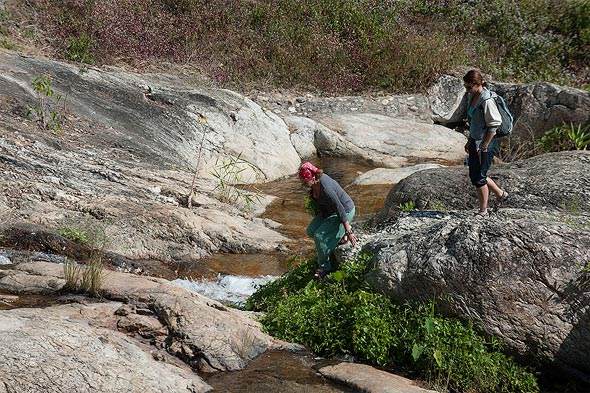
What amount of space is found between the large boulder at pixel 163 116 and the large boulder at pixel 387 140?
4.30 feet

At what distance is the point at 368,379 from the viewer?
257 inches

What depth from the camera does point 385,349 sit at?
704 cm

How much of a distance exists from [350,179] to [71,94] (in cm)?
599

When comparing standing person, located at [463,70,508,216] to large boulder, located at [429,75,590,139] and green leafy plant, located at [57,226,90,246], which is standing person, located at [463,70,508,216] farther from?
large boulder, located at [429,75,590,139]

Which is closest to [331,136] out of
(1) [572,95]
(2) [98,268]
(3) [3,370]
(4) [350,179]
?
(4) [350,179]

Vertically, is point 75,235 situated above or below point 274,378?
above

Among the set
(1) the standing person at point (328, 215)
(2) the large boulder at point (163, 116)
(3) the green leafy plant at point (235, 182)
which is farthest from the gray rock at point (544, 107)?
(1) the standing person at point (328, 215)

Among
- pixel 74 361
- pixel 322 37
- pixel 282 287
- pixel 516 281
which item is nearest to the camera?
pixel 74 361

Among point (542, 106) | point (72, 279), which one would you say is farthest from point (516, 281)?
point (542, 106)

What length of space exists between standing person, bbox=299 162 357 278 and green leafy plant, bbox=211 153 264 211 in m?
4.91

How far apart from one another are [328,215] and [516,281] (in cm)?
235

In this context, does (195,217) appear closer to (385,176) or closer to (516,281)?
(385,176)

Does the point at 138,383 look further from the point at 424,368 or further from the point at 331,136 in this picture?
the point at 331,136

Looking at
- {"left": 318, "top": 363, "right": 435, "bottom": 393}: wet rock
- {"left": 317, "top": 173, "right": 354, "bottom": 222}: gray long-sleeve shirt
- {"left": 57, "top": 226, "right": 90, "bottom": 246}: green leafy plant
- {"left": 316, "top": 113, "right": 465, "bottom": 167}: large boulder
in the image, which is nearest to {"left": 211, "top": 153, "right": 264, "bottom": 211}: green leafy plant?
{"left": 316, "top": 113, "right": 465, "bottom": 167}: large boulder
